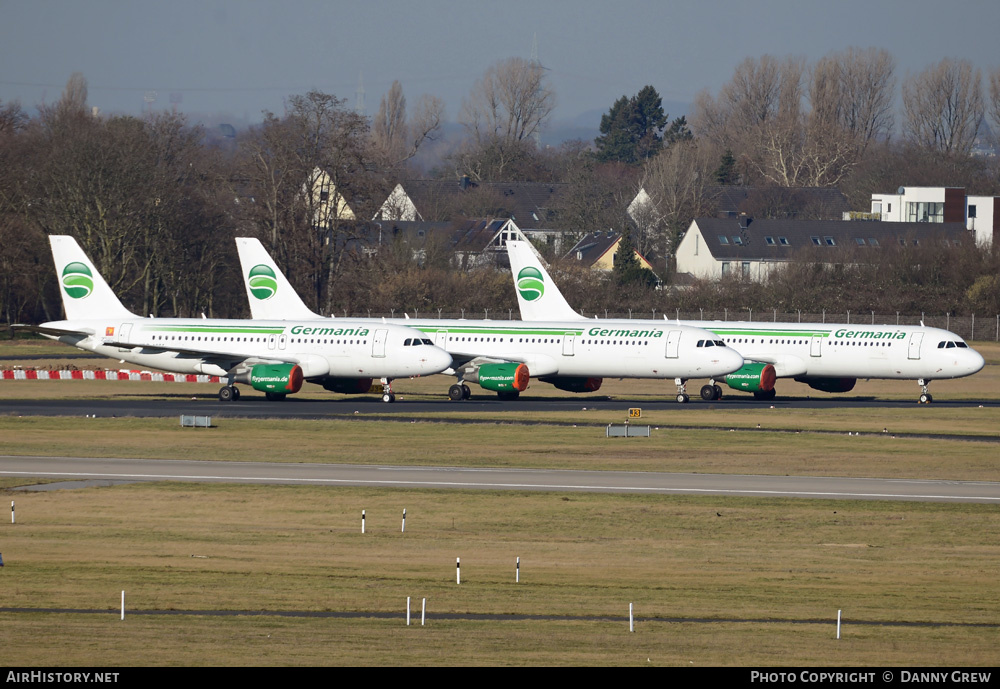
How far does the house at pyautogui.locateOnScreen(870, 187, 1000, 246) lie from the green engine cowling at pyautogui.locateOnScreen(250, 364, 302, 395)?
113 m

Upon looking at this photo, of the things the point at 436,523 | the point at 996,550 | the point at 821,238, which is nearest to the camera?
the point at 996,550

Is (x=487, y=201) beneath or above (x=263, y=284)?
above

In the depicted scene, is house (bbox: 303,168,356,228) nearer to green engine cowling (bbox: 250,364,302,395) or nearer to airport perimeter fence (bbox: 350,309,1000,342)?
airport perimeter fence (bbox: 350,309,1000,342)

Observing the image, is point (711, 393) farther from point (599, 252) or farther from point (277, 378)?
point (599, 252)

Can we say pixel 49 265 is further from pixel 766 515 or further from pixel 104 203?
pixel 766 515

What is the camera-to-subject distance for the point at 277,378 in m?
68.9

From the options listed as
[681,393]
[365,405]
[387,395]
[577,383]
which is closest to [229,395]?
[365,405]

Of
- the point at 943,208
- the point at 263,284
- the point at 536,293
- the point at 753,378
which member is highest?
the point at 943,208

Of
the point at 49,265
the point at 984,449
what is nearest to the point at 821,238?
the point at 49,265

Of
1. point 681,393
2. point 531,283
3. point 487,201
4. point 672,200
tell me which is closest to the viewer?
point 681,393

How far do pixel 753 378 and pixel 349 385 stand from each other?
21716 millimetres

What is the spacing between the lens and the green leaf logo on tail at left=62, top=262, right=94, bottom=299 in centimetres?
7394

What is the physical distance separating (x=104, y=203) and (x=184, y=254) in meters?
9.84
